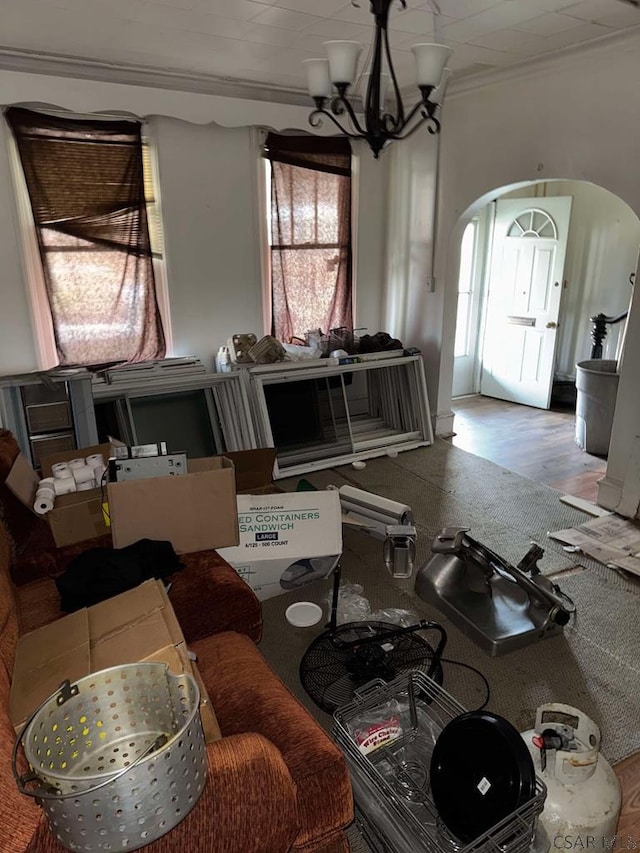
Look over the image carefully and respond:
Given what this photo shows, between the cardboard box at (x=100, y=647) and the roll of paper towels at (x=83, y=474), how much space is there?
2.72ft

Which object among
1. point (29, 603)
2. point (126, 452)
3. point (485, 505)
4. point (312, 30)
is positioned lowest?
point (485, 505)

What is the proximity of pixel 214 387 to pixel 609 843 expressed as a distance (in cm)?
320

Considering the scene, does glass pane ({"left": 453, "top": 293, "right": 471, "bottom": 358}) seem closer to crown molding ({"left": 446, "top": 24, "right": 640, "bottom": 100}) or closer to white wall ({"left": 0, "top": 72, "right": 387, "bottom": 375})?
white wall ({"left": 0, "top": 72, "right": 387, "bottom": 375})

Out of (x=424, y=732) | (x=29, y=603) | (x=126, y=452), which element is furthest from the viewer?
(x=126, y=452)

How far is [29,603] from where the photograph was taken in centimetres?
199

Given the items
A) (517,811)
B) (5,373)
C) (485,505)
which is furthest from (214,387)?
(517,811)

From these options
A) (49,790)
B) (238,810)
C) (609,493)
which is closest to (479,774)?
(238,810)

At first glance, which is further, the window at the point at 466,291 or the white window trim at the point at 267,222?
the window at the point at 466,291

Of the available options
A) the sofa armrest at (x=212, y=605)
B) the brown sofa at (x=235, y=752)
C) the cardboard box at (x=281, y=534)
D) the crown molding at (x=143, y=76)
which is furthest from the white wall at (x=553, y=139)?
the brown sofa at (x=235, y=752)

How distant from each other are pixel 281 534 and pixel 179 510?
45cm

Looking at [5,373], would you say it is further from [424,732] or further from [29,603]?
[424,732]

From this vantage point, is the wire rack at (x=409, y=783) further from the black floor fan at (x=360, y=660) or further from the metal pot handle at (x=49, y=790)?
the metal pot handle at (x=49, y=790)

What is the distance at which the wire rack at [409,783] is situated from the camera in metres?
1.22

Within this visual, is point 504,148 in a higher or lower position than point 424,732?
higher
